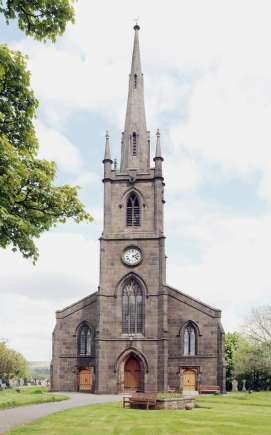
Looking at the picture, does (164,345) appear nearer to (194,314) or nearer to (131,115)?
(194,314)

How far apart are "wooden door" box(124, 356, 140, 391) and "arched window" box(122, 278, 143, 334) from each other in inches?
111

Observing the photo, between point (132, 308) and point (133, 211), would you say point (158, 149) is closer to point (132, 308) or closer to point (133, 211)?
point (133, 211)

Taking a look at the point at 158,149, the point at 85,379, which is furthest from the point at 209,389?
the point at 158,149

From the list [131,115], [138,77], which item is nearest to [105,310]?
[131,115]

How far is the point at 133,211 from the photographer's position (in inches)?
2080

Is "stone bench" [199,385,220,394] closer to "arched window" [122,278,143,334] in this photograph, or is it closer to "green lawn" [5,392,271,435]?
"arched window" [122,278,143,334]

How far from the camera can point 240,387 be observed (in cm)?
7719

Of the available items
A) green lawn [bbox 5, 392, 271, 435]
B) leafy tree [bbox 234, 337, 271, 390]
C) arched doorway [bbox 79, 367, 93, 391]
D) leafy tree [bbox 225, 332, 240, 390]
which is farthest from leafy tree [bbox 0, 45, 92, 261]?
leafy tree [bbox 225, 332, 240, 390]

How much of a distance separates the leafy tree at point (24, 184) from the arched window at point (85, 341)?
38.1 metres

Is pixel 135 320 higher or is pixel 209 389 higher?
pixel 135 320

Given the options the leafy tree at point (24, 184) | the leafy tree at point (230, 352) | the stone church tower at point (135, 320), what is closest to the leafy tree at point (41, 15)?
the leafy tree at point (24, 184)

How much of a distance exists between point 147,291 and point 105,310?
4466 millimetres

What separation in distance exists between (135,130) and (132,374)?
25.7 meters

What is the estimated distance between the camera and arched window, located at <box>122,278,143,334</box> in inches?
1948
